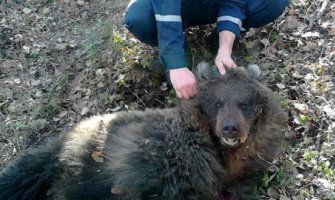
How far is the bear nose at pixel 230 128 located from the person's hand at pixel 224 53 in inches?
22.6

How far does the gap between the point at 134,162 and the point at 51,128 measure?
6.46 ft

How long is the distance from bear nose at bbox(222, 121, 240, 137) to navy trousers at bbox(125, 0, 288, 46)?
1691 mm

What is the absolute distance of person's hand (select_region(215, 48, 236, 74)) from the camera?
4020 millimetres

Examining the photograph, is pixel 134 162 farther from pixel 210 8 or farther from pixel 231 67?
pixel 210 8

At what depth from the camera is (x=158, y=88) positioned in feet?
Result: 17.3

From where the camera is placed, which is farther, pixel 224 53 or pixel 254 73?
pixel 224 53

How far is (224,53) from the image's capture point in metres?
4.30

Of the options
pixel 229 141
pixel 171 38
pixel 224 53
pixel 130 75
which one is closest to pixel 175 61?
pixel 171 38

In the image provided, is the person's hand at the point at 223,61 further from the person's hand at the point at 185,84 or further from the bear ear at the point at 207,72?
the person's hand at the point at 185,84

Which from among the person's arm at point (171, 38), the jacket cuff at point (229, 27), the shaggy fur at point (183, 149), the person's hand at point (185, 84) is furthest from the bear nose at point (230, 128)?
the jacket cuff at point (229, 27)

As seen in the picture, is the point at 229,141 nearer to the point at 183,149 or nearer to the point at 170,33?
the point at 183,149

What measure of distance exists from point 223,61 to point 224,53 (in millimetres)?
165

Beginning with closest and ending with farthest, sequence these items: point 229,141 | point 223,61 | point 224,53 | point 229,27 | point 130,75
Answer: point 229,141 < point 223,61 < point 224,53 < point 229,27 < point 130,75

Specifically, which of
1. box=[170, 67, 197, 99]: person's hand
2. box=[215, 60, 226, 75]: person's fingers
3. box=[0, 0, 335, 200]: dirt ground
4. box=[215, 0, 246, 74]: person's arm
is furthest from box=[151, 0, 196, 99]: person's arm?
box=[0, 0, 335, 200]: dirt ground
